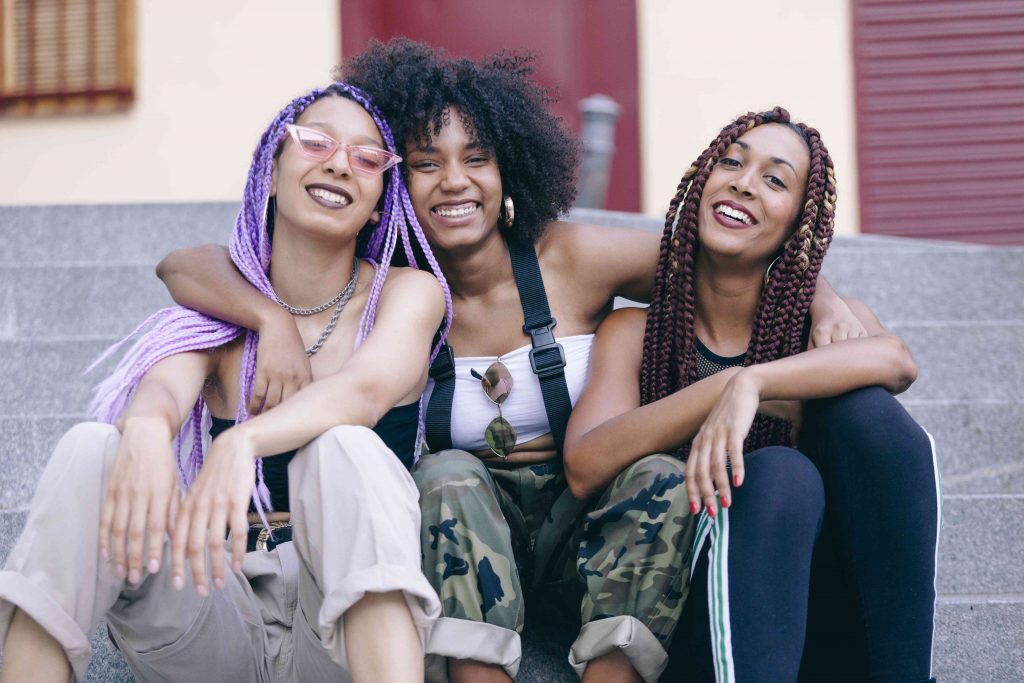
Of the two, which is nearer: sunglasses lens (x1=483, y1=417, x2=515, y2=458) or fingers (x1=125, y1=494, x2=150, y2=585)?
fingers (x1=125, y1=494, x2=150, y2=585)

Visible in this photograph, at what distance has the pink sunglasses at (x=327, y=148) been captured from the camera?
2.54 metres

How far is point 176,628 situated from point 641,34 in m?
4.70

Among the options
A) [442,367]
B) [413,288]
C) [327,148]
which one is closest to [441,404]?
[442,367]

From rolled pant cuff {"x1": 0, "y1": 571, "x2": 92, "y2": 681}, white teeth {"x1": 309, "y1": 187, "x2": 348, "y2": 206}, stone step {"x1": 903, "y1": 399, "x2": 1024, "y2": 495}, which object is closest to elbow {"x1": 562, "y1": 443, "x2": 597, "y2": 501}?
white teeth {"x1": 309, "y1": 187, "x2": 348, "y2": 206}

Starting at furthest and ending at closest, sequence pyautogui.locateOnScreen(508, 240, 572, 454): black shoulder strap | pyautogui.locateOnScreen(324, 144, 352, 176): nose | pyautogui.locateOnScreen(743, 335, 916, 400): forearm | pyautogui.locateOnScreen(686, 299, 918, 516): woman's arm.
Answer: pyautogui.locateOnScreen(508, 240, 572, 454): black shoulder strap < pyautogui.locateOnScreen(324, 144, 352, 176): nose < pyautogui.locateOnScreen(743, 335, 916, 400): forearm < pyautogui.locateOnScreen(686, 299, 918, 516): woman's arm

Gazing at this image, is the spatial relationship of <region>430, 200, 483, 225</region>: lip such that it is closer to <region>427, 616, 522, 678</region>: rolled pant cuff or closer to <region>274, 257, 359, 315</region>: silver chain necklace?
<region>274, 257, 359, 315</region>: silver chain necklace

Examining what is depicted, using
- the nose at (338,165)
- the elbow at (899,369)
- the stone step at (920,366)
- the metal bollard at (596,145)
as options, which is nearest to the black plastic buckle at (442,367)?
the nose at (338,165)

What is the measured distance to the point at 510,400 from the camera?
2.67 m

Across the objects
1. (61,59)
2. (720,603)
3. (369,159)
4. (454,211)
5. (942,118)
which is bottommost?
(720,603)

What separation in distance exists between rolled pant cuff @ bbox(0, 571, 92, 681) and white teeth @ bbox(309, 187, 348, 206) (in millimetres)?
991

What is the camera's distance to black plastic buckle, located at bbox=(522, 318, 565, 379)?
2656mm

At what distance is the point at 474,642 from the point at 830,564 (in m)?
0.69

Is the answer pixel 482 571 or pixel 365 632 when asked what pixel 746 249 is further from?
pixel 365 632

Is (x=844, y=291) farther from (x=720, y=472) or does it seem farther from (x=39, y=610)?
(x=39, y=610)
